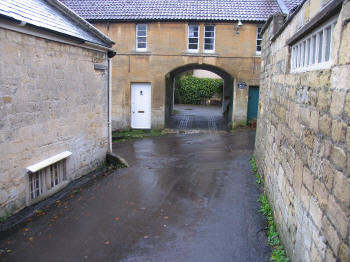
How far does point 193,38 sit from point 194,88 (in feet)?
50.8

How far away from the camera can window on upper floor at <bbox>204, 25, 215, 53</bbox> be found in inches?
714

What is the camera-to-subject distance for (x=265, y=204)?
703cm

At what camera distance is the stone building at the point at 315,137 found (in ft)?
8.83

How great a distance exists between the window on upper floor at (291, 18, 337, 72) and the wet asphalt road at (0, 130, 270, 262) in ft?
9.39

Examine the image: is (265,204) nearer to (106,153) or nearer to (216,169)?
(216,169)

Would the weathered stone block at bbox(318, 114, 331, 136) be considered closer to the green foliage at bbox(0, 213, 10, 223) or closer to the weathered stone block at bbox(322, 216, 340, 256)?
the weathered stone block at bbox(322, 216, 340, 256)

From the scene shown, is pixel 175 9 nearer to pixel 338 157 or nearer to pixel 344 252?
pixel 338 157

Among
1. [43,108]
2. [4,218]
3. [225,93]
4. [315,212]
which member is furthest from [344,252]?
[225,93]

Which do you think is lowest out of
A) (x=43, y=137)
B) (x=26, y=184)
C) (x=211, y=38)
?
(x=26, y=184)

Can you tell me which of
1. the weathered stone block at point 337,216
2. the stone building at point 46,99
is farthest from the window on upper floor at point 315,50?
the stone building at point 46,99

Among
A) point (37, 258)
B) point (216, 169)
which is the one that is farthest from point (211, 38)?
point (37, 258)

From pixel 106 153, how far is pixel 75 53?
142 inches

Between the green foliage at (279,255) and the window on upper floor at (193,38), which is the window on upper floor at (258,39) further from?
the green foliage at (279,255)

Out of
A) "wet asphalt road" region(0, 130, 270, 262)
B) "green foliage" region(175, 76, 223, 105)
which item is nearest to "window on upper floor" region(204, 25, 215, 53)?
"wet asphalt road" region(0, 130, 270, 262)
